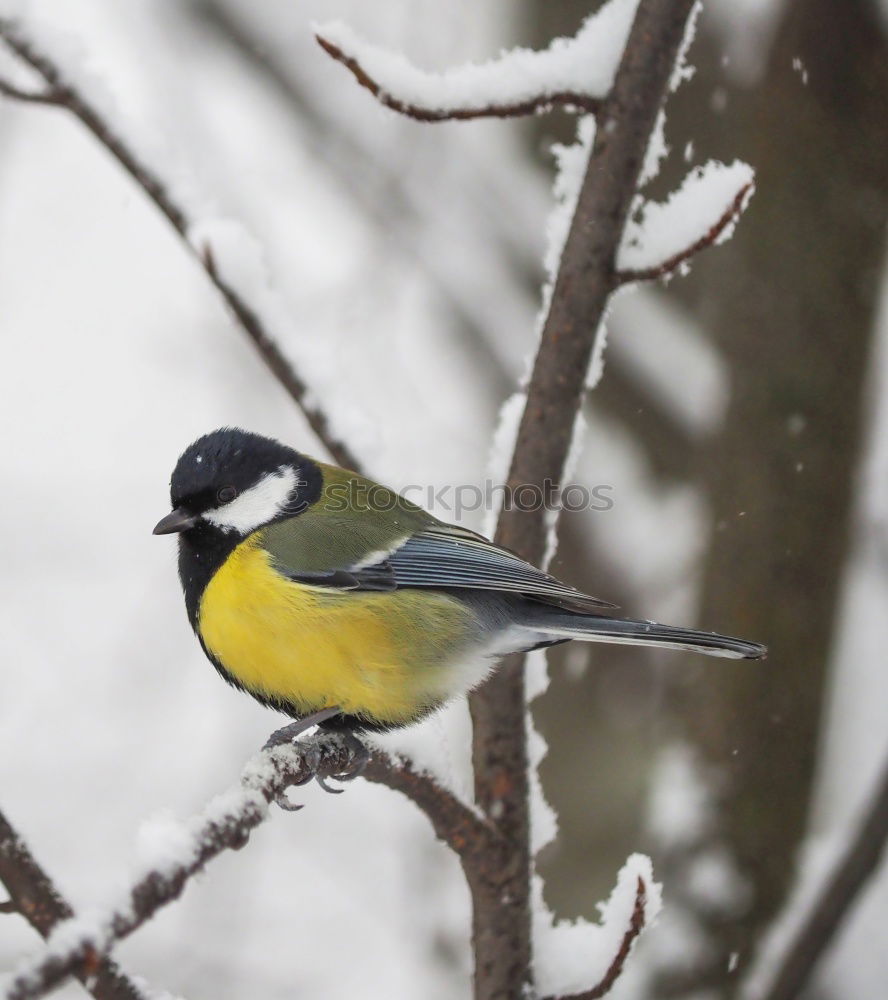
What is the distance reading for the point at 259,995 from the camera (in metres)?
4.23

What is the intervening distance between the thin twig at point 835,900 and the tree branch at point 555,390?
26.0 inches

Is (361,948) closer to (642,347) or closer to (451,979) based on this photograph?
(451,979)

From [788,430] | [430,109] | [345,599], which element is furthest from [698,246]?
[788,430]

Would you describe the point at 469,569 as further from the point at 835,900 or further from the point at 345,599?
the point at 835,900

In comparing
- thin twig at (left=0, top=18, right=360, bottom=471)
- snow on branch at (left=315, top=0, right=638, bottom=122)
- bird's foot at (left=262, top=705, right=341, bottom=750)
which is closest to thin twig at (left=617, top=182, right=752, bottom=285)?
snow on branch at (left=315, top=0, right=638, bottom=122)

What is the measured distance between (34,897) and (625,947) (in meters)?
0.99

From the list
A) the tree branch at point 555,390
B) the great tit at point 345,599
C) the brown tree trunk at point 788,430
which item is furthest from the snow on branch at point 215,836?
the brown tree trunk at point 788,430

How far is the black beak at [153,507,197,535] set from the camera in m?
2.51

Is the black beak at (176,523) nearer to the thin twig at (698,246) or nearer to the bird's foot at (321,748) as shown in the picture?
→ the bird's foot at (321,748)

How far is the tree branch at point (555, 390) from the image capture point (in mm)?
1899

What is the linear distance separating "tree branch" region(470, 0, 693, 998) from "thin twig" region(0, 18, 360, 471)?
1.56 ft

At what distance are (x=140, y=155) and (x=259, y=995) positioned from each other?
3.20 m

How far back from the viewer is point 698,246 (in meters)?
1.86

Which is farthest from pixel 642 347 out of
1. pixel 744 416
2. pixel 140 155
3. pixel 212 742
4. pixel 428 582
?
pixel 212 742
